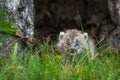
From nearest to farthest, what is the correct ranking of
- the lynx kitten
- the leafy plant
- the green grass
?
1. the green grass
2. the leafy plant
3. the lynx kitten

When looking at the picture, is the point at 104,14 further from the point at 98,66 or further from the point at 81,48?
the point at 98,66

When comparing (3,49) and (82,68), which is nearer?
(82,68)

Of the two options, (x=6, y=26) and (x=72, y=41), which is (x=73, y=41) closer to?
(x=72, y=41)

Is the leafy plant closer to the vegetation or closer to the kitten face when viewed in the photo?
the vegetation

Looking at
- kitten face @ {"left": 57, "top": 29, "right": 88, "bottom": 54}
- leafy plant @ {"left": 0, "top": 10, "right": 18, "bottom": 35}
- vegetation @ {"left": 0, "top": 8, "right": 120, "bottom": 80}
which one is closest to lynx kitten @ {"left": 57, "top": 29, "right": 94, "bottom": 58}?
kitten face @ {"left": 57, "top": 29, "right": 88, "bottom": 54}

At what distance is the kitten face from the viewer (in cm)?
772

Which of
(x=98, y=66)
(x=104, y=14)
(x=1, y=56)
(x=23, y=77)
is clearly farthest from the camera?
(x=104, y=14)

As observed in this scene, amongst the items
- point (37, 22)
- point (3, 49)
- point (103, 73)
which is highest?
point (37, 22)

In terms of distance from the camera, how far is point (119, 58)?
6176mm

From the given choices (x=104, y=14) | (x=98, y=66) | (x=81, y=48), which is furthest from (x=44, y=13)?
(x=98, y=66)

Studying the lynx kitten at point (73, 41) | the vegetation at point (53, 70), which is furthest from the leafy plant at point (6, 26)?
the lynx kitten at point (73, 41)

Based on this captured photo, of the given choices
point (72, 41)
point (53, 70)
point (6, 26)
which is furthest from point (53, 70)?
point (72, 41)

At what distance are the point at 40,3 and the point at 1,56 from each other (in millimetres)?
4271

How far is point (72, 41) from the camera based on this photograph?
8094 millimetres
